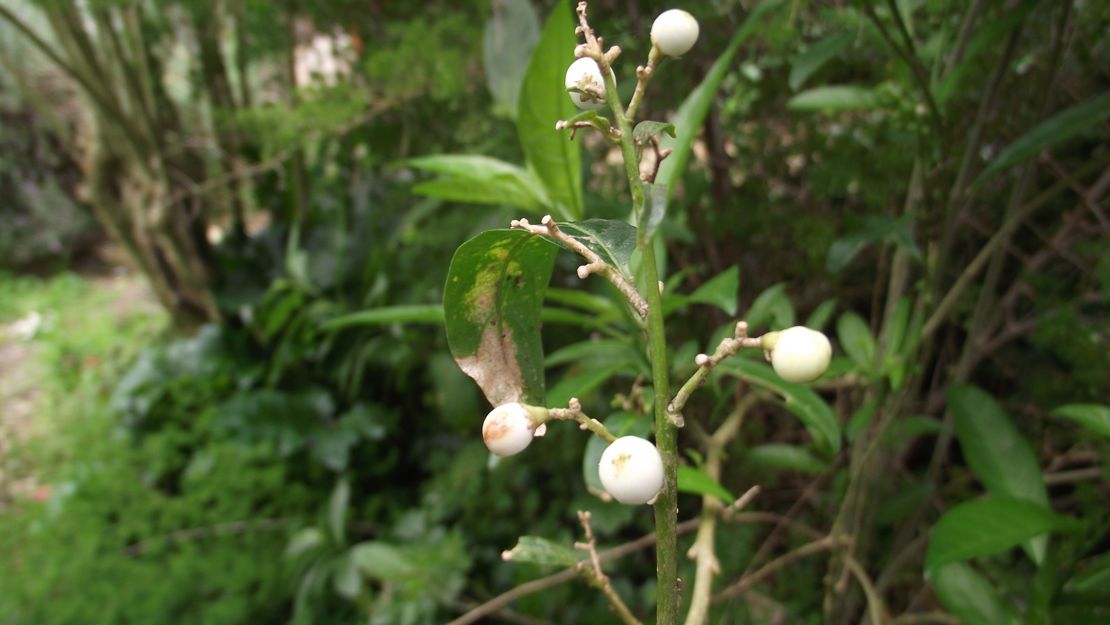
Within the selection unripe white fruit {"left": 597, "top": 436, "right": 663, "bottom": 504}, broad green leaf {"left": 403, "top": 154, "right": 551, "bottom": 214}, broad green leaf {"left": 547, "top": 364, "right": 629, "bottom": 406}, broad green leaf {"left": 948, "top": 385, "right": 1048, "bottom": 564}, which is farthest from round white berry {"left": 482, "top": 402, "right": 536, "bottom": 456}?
broad green leaf {"left": 948, "top": 385, "right": 1048, "bottom": 564}

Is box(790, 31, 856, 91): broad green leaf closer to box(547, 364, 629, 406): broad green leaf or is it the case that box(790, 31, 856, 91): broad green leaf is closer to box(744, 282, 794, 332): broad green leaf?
box(744, 282, 794, 332): broad green leaf

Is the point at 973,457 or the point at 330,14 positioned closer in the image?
the point at 973,457

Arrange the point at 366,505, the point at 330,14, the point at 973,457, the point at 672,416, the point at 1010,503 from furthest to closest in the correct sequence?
1. the point at 366,505
2. the point at 330,14
3. the point at 973,457
4. the point at 1010,503
5. the point at 672,416

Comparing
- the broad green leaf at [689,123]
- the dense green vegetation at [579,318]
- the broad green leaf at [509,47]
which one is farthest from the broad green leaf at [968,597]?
the broad green leaf at [509,47]

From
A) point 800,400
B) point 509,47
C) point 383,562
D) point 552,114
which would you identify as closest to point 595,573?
point 800,400

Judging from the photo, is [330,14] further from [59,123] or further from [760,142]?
[59,123]

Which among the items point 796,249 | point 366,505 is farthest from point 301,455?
point 796,249
